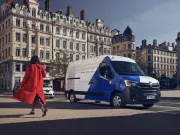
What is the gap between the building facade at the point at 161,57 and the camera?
9575cm

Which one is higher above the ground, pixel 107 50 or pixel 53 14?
pixel 53 14

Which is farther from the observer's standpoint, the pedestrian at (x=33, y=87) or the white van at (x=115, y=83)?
the white van at (x=115, y=83)

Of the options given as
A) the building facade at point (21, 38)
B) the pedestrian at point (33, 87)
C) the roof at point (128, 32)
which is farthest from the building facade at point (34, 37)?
the pedestrian at point (33, 87)

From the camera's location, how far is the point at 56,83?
50.8 m

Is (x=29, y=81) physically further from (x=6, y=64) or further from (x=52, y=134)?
(x=6, y=64)

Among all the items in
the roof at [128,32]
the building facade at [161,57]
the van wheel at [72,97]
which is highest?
the roof at [128,32]

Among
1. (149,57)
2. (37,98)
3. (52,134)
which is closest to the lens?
(52,134)

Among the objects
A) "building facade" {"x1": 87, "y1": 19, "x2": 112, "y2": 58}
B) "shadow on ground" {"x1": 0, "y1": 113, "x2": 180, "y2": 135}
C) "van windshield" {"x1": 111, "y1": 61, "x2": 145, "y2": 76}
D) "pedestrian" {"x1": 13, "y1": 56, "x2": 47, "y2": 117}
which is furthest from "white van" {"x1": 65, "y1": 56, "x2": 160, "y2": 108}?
"building facade" {"x1": 87, "y1": 19, "x2": 112, "y2": 58}

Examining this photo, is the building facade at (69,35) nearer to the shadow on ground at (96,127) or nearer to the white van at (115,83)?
the white van at (115,83)

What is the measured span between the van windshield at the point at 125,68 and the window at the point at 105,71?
1.06 feet

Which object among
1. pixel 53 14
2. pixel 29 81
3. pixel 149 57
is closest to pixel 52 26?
pixel 53 14

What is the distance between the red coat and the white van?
436 centimetres

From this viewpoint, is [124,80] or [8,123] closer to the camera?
[8,123]

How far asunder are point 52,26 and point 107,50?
67.0ft
